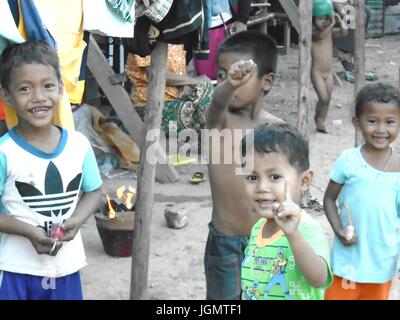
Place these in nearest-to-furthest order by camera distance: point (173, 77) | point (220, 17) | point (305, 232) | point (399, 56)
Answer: point (305, 232) < point (220, 17) < point (173, 77) < point (399, 56)

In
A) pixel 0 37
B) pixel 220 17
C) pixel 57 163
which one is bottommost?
pixel 57 163

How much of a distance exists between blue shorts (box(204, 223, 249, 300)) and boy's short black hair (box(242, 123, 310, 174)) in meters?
0.87

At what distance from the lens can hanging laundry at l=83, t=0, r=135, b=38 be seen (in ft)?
10.6

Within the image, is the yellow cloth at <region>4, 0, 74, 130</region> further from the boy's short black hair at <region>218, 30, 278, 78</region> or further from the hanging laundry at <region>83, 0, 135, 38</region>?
the boy's short black hair at <region>218, 30, 278, 78</region>

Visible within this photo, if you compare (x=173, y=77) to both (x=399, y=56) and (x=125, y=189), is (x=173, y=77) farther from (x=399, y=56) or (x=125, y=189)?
(x=399, y=56)

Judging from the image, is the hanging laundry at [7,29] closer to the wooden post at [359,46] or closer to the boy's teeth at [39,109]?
the boy's teeth at [39,109]

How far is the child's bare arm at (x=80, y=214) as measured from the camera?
8.98ft

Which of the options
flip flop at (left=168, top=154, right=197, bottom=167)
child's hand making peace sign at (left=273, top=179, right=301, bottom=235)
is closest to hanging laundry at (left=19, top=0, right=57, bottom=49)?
child's hand making peace sign at (left=273, top=179, right=301, bottom=235)

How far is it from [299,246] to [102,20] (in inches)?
61.8

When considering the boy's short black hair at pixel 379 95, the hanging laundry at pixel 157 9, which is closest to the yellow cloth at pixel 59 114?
the hanging laundry at pixel 157 9

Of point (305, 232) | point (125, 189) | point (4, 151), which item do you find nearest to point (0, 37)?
point (4, 151)

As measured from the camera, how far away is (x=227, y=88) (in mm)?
2926

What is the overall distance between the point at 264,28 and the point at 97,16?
6.81m
